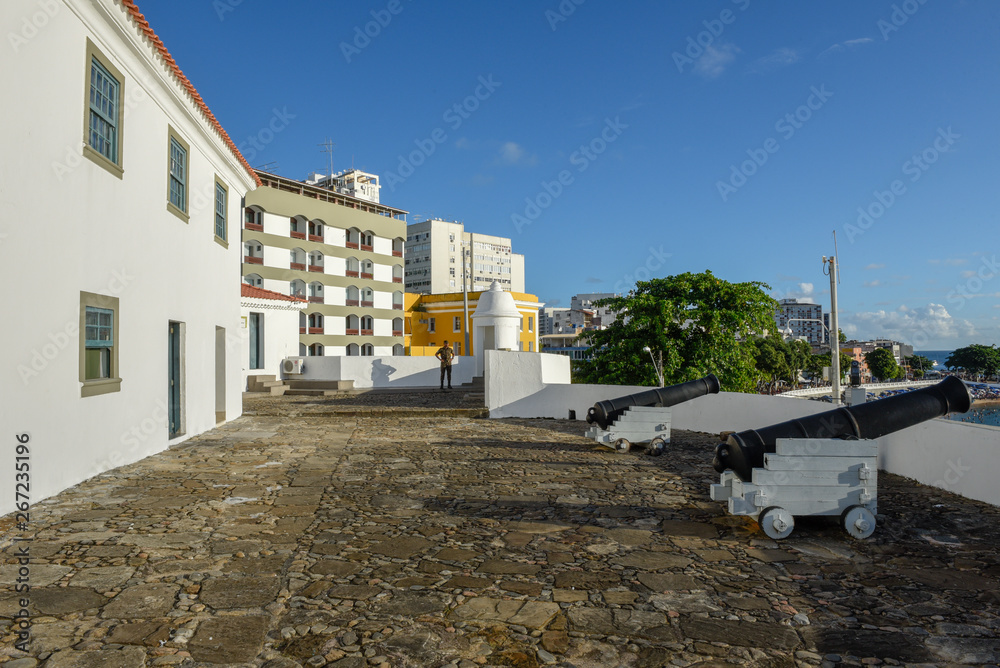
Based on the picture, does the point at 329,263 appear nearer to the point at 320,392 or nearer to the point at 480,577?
the point at 320,392

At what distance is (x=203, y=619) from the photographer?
3.60 m

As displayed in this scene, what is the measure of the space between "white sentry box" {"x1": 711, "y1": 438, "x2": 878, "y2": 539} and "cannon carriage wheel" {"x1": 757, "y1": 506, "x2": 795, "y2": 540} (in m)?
0.09

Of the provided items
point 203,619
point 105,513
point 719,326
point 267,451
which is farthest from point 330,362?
point 203,619

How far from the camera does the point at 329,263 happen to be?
147 feet

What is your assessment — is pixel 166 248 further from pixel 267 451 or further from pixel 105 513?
pixel 105 513

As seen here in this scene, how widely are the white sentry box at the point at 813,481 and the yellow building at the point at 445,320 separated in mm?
42298

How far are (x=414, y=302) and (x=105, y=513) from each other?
48.0 m

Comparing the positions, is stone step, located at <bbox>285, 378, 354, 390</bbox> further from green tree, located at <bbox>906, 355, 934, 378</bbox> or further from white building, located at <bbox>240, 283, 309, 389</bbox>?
green tree, located at <bbox>906, 355, 934, 378</bbox>

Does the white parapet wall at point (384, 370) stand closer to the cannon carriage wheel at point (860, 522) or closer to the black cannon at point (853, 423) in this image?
the black cannon at point (853, 423)

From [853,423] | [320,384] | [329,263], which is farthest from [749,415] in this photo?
[329,263]

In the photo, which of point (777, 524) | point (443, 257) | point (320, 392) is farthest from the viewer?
point (443, 257)

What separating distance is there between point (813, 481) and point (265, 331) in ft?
64.4

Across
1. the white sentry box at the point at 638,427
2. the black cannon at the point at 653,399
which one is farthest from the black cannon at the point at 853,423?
the black cannon at the point at 653,399

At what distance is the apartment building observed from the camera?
40.5 m
